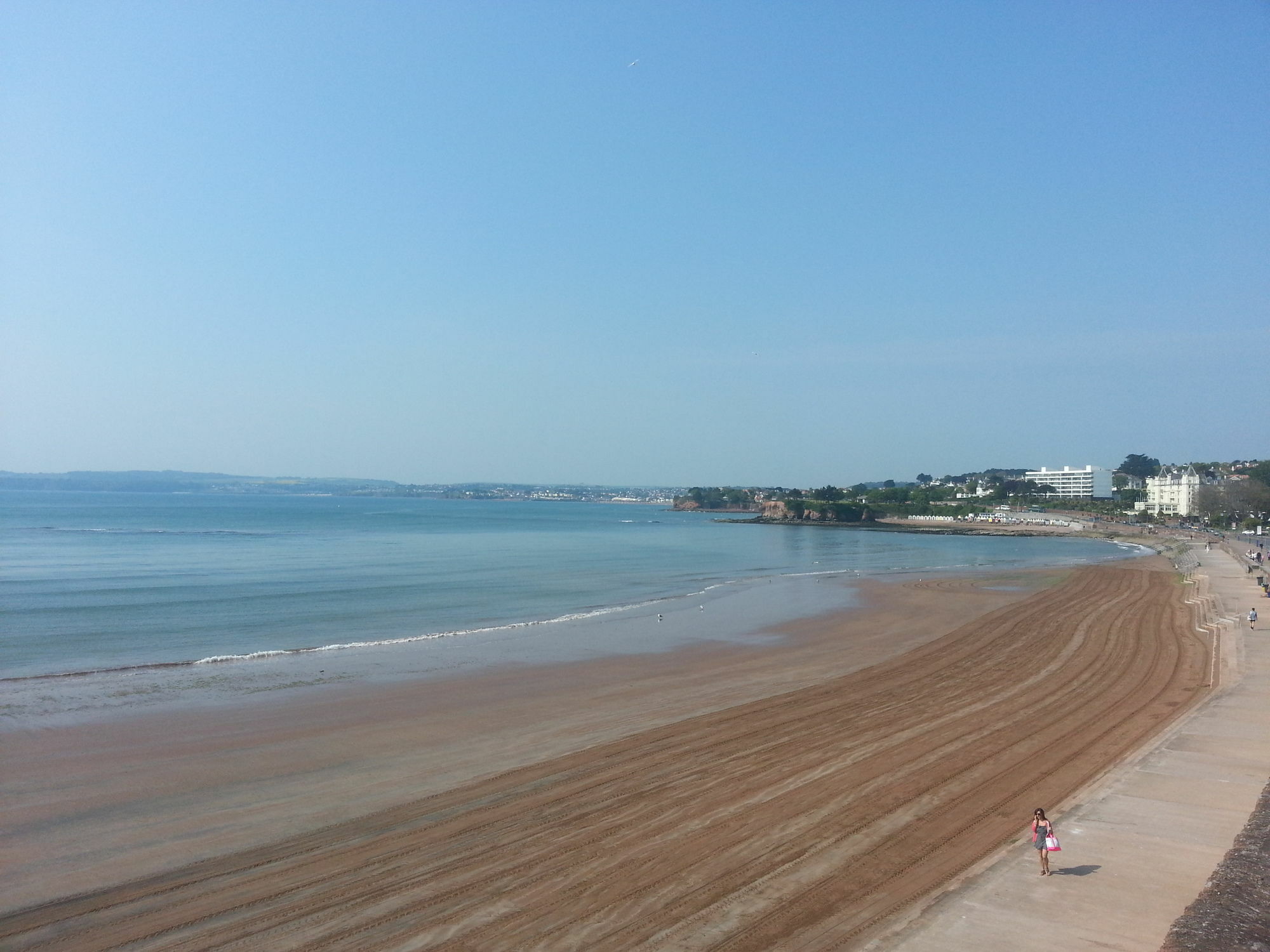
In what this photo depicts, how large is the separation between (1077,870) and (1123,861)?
2.61 feet

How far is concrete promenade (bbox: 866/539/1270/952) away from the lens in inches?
343

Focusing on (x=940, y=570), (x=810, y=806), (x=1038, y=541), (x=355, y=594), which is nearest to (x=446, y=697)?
(x=810, y=806)

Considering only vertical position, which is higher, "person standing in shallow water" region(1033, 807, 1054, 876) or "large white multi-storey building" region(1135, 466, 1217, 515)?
"large white multi-storey building" region(1135, 466, 1217, 515)

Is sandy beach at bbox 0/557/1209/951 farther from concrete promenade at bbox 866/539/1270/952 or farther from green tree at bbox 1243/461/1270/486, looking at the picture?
green tree at bbox 1243/461/1270/486

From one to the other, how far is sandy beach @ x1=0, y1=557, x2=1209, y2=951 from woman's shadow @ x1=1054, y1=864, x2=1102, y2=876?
4.01ft

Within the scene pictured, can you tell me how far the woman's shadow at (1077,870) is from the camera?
10.1 meters

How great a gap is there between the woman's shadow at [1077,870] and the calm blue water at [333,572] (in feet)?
76.1

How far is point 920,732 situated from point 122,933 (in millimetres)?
13589

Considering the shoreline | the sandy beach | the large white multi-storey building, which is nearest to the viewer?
the sandy beach

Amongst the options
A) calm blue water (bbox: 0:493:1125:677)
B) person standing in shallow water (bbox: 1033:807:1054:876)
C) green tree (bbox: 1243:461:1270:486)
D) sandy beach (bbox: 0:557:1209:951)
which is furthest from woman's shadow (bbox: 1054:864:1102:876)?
green tree (bbox: 1243:461:1270:486)

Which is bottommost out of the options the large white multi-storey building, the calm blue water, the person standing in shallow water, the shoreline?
the calm blue water

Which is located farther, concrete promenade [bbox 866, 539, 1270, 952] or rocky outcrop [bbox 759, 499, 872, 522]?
rocky outcrop [bbox 759, 499, 872, 522]

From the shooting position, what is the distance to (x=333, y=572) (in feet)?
162

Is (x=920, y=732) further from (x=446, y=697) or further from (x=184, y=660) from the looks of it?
(x=184, y=660)
